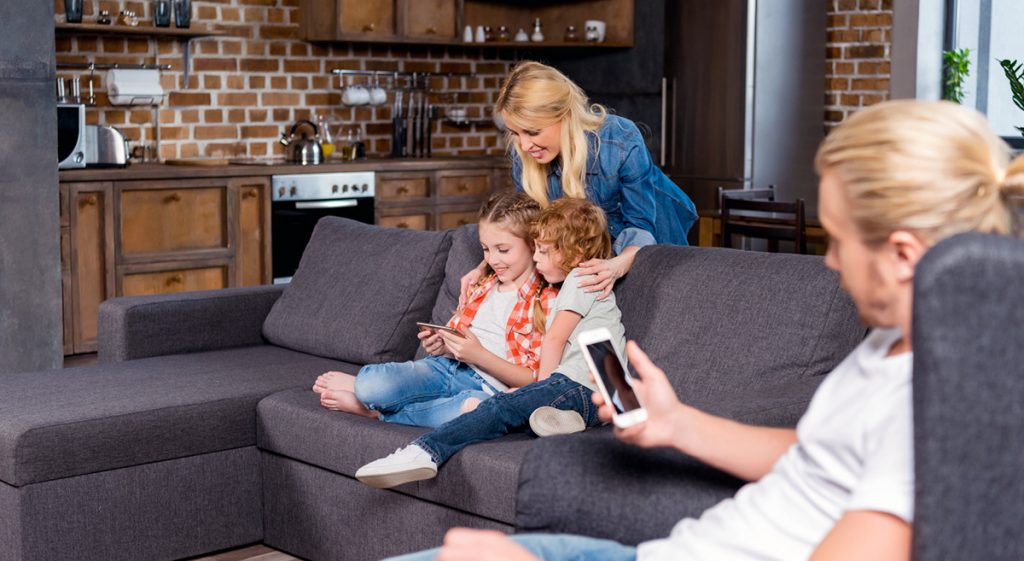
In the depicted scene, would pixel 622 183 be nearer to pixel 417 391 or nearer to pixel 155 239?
pixel 417 391

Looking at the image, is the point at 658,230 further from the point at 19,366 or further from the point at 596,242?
the point at 19,366

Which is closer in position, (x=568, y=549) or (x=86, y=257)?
(x=568, y=549)

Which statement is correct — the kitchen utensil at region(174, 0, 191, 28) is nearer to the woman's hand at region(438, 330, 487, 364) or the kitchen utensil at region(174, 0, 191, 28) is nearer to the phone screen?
the woman's hand at region(438, 330, 487, 364)

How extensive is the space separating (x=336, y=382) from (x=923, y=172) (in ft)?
6.41

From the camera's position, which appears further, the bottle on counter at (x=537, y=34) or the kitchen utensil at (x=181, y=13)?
the bottle on counter at (x=537, y=34)

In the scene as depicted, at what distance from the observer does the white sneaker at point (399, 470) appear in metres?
2.50

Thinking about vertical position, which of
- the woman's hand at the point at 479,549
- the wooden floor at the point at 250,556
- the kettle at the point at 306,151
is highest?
the kettle at the point at 306,151

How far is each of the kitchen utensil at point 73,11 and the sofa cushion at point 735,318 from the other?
12.0 ft

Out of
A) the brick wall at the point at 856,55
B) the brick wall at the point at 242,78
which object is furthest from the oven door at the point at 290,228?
the brick wall at the point at 856,55

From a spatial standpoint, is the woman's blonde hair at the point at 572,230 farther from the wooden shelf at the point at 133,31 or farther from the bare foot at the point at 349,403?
the wooden shelf at the point at 133,31

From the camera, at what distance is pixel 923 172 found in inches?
48.3

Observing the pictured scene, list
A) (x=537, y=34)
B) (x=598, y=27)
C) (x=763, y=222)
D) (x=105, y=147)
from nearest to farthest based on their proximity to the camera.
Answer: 1. (x=763, y=222)
2. (x=105, y=147)
3. (x=598, y=27)
4. (x=537, y=34)

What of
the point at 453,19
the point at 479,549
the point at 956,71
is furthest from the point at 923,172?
the point at 453,19

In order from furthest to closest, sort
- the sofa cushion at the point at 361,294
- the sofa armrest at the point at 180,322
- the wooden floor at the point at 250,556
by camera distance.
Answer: the sofa armrest at the point at 180,322 → the sofa cushion at the point at 361,294 → the wooden floor at the point at 250,556
